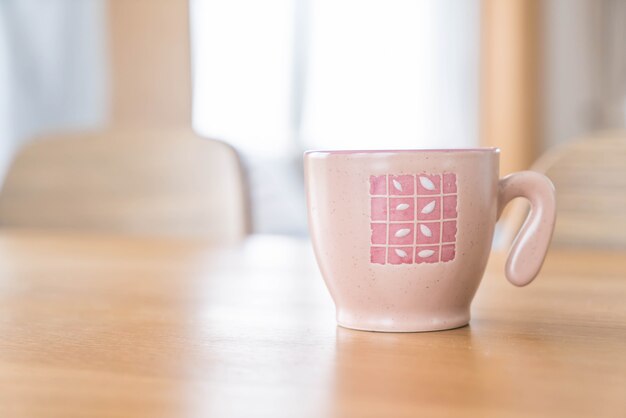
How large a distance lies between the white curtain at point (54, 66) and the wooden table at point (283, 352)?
2.72 metres

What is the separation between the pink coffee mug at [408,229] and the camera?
1.37 feet

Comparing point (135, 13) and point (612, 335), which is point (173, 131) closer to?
point (612, 335)

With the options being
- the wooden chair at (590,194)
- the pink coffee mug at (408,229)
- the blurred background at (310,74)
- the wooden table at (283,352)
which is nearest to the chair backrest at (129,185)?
the wooden chair at (590,194)

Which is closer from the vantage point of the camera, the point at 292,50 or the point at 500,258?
the point at 500,258

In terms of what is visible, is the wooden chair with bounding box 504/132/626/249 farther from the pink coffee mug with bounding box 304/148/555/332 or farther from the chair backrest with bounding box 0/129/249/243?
the pink coffee mug with bounding box 304/148/555/332

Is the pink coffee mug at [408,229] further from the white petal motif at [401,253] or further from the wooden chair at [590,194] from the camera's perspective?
the wooden chair at [590,194]

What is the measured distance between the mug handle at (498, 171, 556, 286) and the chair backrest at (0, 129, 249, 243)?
68cm

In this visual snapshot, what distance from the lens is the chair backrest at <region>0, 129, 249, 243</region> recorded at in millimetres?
1142

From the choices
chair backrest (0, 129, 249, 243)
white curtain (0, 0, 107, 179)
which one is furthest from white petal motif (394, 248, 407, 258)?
white curtain (0, 0, 107, 179)

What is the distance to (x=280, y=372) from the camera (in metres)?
0.35

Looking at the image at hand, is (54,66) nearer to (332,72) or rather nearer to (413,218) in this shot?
(332,72)

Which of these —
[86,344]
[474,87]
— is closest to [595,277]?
[86,344]

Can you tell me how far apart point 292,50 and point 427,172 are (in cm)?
318

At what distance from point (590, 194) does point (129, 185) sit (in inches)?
23.1
